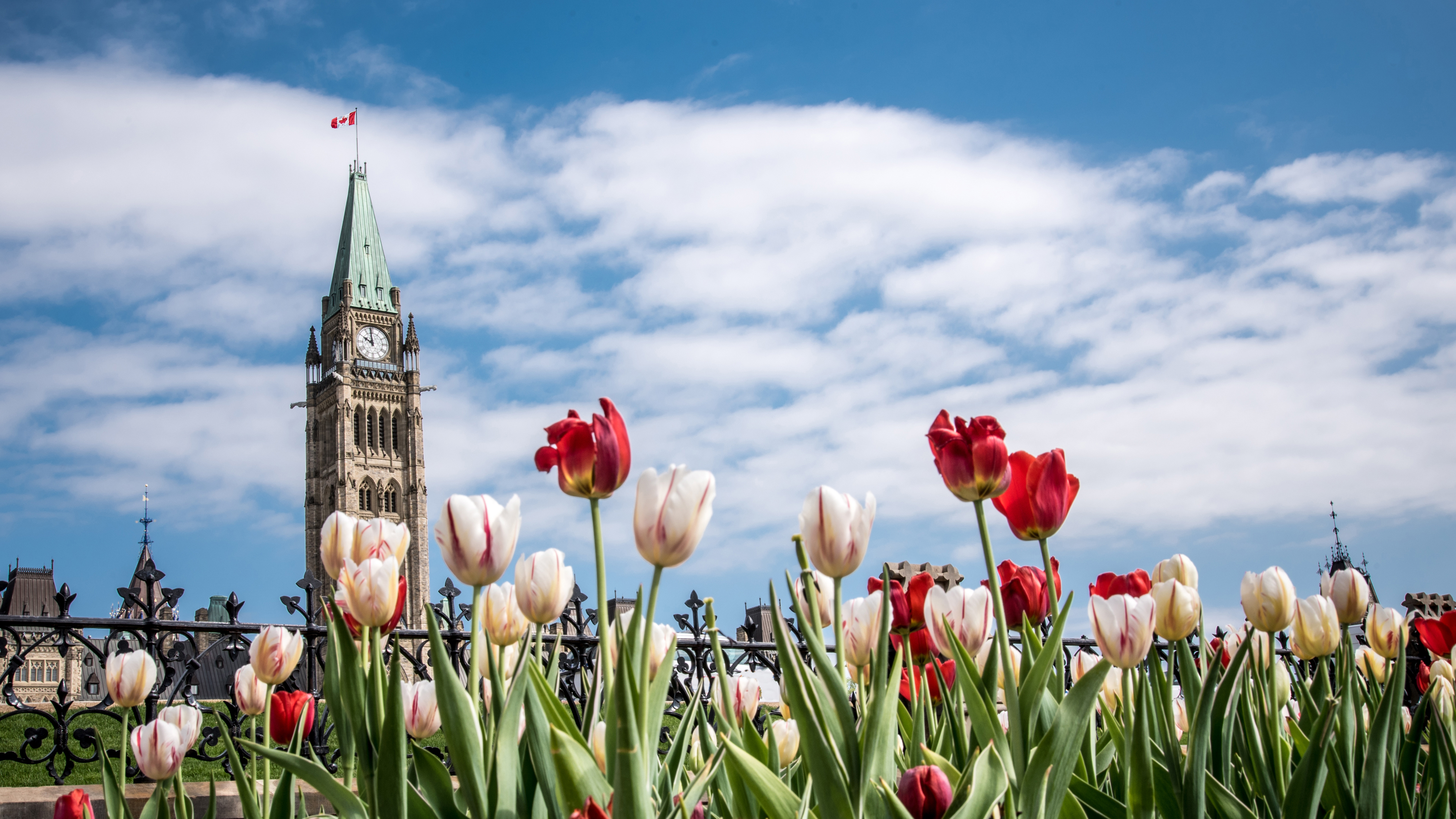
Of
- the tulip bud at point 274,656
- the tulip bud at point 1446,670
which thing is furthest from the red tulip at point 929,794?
the tulip bud at point 1446,670

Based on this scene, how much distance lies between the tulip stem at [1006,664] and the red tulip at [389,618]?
873mm

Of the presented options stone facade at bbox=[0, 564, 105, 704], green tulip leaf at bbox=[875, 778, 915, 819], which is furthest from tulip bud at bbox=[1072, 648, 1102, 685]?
stone facade at bbox=[0, 564, 105, 704]

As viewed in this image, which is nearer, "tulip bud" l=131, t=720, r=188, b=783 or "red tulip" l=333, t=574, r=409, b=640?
"red tulip" l=333, t=574, r=409, b=640

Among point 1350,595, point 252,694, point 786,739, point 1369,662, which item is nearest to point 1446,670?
point 1369,662

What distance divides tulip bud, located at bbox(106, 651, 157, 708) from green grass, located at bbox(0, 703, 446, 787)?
76 centimetres

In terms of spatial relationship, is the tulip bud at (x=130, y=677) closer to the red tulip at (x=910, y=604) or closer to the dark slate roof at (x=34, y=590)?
the red tulip at (x=910, y=604)

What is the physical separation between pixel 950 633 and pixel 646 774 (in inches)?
24.5

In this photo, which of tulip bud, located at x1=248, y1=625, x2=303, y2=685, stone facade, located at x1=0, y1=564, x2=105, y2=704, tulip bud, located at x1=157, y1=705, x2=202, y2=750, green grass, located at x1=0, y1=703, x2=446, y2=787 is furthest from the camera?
stone facade, located at x1=0, y1=564, x2=105, y2=704

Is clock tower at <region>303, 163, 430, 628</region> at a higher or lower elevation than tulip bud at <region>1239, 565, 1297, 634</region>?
higher

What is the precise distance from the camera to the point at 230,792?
3.83 m

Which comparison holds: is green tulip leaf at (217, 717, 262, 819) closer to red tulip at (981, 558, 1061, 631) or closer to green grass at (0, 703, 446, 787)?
red tulip at (981, 558, 1061, 631)

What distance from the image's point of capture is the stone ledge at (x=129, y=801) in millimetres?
3738

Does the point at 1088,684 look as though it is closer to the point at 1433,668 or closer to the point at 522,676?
the point at 522,676

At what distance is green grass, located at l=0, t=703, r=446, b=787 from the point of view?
4.75 meters
